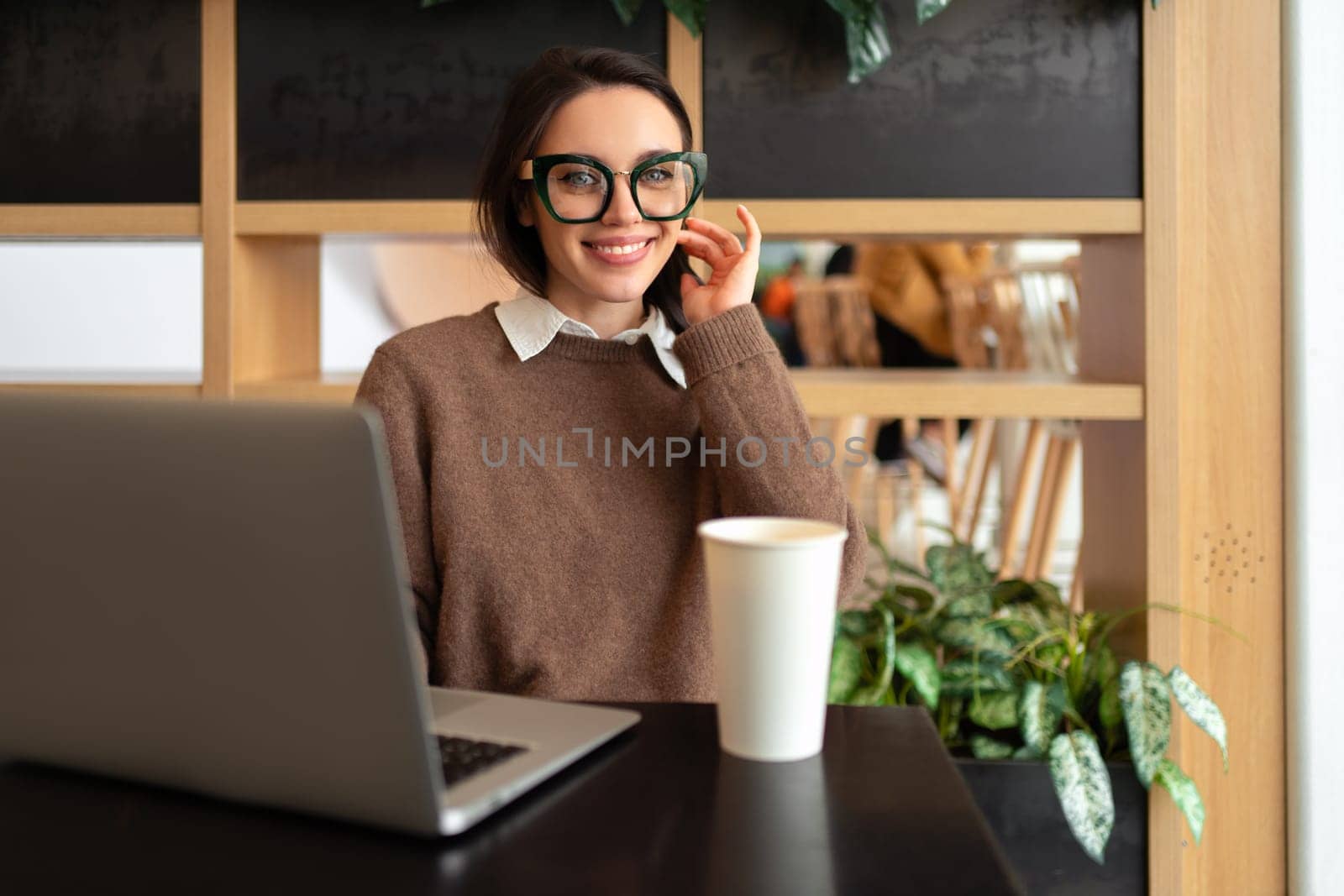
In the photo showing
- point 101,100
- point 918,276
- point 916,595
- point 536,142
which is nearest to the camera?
point 536,142

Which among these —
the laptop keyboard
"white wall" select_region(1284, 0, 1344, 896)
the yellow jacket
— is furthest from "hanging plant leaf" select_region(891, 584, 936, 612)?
the yellow jacket

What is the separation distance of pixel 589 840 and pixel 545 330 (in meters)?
0.77

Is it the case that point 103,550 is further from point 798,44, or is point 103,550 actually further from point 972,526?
point 972,526

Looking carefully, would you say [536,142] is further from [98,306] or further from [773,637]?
[98,306]

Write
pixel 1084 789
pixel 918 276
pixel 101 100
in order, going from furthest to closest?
pixel 918 276, pixel 101 100, pixel 1084 789

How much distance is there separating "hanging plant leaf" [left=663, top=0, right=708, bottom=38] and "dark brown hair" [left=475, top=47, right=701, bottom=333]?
0.41m

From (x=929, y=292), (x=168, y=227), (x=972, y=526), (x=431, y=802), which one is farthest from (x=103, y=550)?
(x=929, y=292)

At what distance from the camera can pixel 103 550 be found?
1.79ft

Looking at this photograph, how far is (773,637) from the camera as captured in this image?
64cm

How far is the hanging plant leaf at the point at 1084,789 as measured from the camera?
1588 mm

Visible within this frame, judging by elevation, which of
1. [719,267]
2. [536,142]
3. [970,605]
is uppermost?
[536,142]

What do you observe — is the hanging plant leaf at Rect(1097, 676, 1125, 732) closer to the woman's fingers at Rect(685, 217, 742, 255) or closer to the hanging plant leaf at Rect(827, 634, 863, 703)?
the hanging plant leaf at Rect(827, 634, 863, 703)

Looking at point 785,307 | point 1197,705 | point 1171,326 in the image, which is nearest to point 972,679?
point 1197,705

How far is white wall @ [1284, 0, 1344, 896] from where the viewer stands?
1.72m
